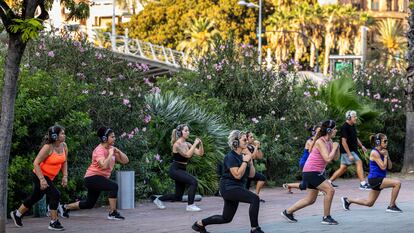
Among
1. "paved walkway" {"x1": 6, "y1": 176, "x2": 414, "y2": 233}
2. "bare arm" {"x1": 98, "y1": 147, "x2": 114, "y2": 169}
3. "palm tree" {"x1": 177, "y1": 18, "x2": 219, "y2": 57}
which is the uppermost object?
"palm tree" {"x1": 177, "y1": 18, "x2": 219, "y2": 57}

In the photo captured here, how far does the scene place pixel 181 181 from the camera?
52.2ft

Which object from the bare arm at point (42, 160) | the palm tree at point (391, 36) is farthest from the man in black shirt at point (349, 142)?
the palm tree at point (391, 36)

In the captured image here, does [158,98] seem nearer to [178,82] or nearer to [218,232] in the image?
Answer: [178,82]

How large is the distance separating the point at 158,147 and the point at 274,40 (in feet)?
205

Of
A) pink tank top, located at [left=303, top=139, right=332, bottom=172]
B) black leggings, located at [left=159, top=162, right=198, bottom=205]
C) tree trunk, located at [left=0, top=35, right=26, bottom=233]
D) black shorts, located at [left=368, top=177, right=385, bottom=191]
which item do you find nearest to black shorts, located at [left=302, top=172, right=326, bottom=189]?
pink tank top, located at [left=303, top=139, right=332, bottom=172]

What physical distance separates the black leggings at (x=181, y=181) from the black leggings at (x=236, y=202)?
3.55 metres

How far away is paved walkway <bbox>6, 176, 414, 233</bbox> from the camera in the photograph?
13.4 meters

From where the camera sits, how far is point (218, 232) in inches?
513

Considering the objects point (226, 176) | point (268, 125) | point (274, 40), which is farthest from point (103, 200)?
point (274, 40)

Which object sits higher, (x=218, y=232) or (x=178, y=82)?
(x=178, y=82)

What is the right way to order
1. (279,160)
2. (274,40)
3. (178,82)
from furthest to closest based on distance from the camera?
(274,40) < (178,82) < (279,160)

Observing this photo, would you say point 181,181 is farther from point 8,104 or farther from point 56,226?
point 8,104

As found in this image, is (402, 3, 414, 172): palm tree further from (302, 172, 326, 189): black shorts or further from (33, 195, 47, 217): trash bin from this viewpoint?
(33, 195, 47, 217): trash bin

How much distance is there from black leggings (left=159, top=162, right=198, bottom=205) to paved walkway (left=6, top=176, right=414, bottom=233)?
0.80 feet
